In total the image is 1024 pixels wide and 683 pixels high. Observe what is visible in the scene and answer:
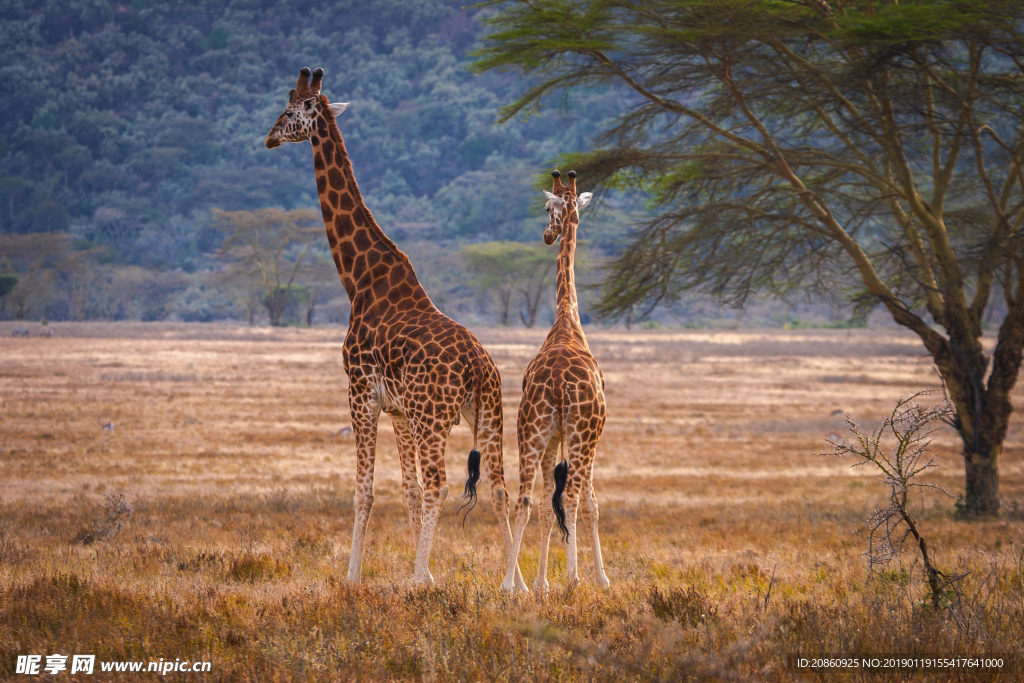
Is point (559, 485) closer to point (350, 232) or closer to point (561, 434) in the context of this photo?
point (561, 434)

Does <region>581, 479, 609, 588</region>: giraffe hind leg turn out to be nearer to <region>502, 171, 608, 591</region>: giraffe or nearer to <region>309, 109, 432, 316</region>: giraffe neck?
<region>502, 171, 608, 591</region>: giraffe

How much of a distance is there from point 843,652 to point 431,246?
81.3m

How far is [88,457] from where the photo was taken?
13.9 meters

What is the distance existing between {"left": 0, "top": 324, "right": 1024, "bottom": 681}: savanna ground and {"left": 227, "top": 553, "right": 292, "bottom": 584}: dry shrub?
3 cm

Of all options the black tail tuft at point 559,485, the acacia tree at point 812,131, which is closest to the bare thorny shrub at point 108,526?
the black tail tuft at point 559,485

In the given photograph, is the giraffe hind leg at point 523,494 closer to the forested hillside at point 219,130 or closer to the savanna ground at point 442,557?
the savanna ground at point 442,557

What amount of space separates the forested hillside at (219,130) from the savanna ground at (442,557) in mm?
52174

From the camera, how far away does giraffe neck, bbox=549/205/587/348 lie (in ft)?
22.1

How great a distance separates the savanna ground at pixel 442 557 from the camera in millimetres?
4613


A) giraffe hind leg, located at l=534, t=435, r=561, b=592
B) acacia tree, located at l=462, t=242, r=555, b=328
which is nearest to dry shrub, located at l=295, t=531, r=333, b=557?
giraffe hind leg, located at l=534, t=435, r=561, b=592

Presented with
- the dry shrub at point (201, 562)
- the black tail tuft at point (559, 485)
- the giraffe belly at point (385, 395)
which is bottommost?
the dry shrub at point (201, 562)

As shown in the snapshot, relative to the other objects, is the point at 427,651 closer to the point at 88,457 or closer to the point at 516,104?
the point at 516,104

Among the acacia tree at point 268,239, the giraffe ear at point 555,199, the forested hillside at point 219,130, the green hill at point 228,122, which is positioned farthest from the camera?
the green hill at point 228,122

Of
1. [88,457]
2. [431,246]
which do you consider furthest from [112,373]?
[431,246]
